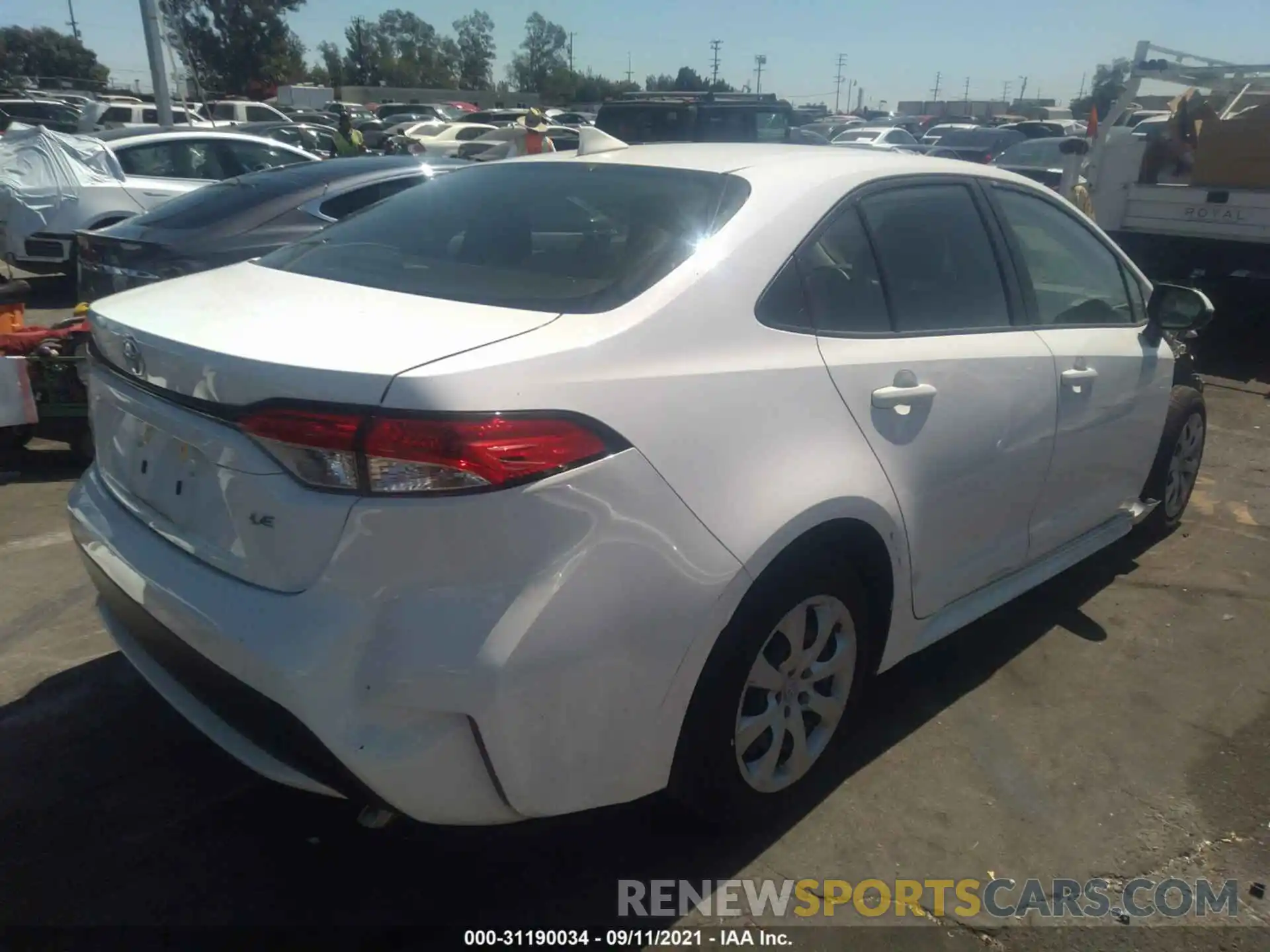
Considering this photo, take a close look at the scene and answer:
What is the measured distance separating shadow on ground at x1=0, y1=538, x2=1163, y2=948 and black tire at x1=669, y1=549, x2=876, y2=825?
117 millimetres

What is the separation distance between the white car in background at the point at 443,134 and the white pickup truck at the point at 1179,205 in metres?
15.0

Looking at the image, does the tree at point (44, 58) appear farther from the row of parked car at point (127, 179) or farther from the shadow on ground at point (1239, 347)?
the shadow on ground at point (1239, 347)

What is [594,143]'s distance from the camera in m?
3.37

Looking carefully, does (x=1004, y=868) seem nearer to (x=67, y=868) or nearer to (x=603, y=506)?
(x=603, y=506)

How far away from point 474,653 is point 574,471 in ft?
1.28

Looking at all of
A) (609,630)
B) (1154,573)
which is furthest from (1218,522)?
(609,630)

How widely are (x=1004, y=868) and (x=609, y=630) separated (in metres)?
1.37

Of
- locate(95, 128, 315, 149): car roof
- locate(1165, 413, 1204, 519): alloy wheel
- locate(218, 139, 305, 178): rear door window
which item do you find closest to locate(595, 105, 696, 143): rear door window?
locate(218, 139, 305, 178): rear door window

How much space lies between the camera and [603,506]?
1.98m

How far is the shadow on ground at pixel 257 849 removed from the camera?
236 cm

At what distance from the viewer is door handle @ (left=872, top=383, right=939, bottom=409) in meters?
2.62

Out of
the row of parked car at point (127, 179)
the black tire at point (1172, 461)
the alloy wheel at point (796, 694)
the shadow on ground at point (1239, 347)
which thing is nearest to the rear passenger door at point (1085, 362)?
the black tire at point (1172, 461)

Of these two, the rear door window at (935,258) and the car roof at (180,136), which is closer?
the rear door window at (935,258)

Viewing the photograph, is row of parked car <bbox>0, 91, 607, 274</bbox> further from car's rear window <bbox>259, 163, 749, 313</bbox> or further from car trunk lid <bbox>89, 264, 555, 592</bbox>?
car trunk lid <bbox>89, 264, 555, 592</bbox>
